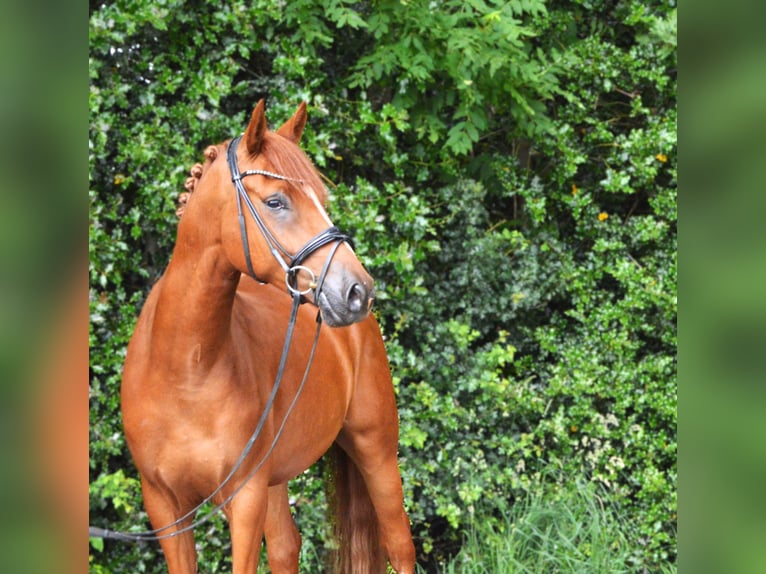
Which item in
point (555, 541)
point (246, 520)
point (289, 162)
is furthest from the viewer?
point (555, 541)

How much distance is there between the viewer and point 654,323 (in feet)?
16.3

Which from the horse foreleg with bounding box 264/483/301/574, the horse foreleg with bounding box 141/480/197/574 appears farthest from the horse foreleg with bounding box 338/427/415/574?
the horse foreleg with bounding box 141/480/197/574

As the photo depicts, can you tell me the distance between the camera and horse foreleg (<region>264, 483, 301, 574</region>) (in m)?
3.10

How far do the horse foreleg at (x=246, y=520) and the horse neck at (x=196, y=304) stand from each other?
37 cm

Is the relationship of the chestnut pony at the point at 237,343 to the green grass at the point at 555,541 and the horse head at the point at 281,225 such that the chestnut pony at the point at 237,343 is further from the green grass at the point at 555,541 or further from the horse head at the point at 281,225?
the green grass at the point at 555,541

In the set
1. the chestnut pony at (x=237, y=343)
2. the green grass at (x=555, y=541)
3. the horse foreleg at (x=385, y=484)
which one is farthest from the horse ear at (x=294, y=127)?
the green grass at (x=555, y=541)

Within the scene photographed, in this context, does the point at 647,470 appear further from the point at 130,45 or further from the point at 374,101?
the point at 130,45

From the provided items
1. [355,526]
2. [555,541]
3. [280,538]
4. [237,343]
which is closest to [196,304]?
[237,343]

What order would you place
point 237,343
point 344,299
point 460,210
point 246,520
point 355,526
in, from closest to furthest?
→ point 344,299, point 246,520, point 237,343, point 355,526, point 460,210

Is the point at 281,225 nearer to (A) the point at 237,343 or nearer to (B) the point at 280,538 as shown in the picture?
(A) the point at 237,343

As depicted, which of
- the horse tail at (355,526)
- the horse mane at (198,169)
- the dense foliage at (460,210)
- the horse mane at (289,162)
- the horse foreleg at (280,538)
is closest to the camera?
the horse mane at (289,162)

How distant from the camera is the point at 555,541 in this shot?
4383mm

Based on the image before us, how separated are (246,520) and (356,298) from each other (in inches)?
29.7

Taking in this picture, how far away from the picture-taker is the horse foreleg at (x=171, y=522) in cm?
239
